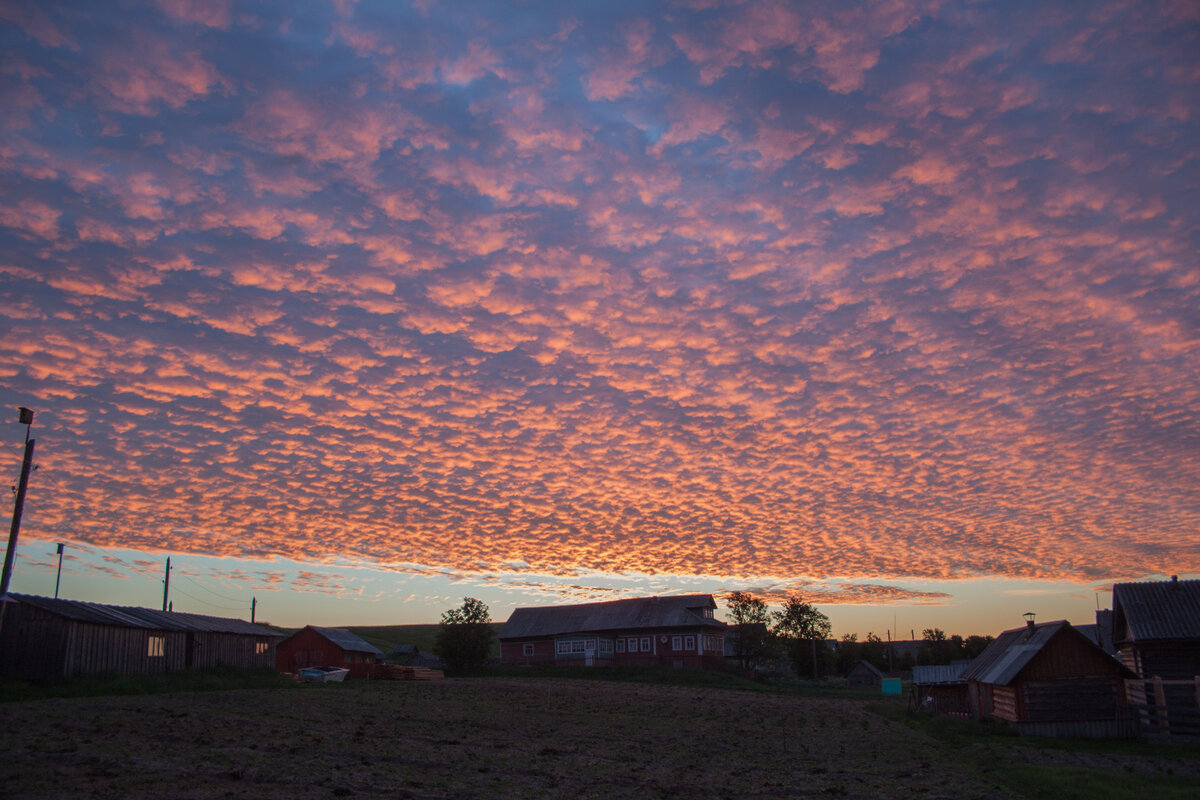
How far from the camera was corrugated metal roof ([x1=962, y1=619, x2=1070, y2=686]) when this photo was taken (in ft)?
101

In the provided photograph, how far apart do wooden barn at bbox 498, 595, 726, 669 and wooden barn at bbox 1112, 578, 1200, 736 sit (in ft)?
150

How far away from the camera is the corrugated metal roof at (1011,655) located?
30750 millimetres

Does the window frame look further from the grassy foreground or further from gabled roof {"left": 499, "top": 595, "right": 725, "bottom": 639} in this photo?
gabled roof {"left": 499, "top": 595, "right": 725, "bottom": 639}

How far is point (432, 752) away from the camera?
20.1 meters

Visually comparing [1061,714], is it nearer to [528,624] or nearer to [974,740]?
[974,740]

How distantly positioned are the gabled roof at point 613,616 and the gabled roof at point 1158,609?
151 ft

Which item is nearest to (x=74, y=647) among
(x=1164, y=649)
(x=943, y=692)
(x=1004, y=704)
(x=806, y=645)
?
(x=1004, y=704)

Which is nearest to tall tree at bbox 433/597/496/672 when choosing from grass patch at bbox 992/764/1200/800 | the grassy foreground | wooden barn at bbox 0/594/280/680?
wooden barn at bbox 0/594/280/680

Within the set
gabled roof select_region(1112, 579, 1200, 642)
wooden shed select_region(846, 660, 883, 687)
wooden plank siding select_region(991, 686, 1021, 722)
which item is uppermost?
gabled roof select_region(1112, 579, 1200, 642)

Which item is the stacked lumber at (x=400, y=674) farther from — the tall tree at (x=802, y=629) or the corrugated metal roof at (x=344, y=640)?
the tall tree at (x=802, y=629)

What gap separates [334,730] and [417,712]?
8141 millimetres

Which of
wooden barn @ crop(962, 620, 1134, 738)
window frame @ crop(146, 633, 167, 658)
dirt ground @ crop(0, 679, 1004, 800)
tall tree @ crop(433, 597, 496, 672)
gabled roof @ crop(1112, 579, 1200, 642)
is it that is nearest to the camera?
dirt ground @ crop(0, 679, 1004, 800)

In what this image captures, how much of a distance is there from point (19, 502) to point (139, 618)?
1483cm

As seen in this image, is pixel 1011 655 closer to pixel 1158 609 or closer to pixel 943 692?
pixel 1158 609
